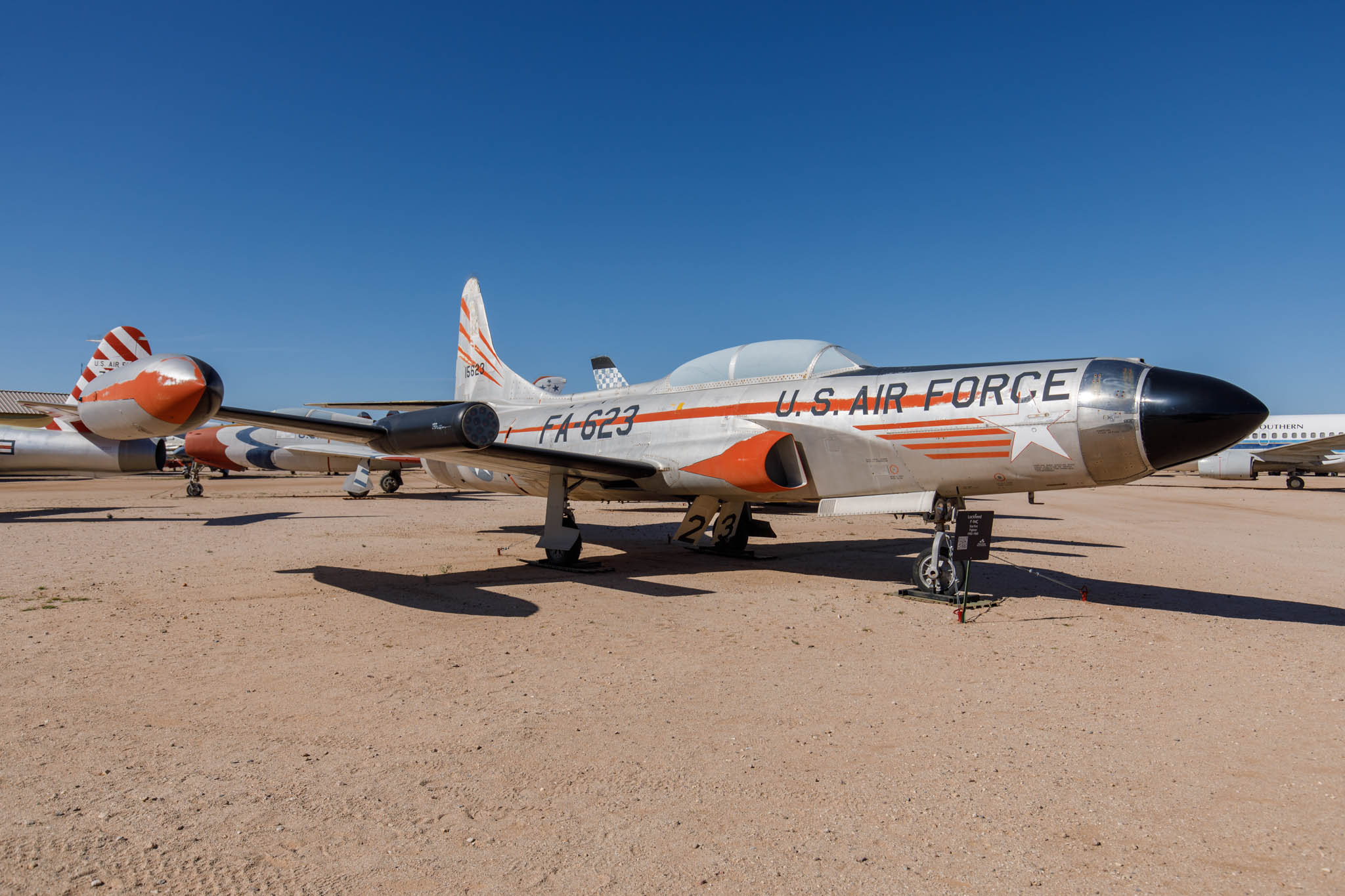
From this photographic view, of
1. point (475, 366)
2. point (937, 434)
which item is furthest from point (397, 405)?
point (937, 434)

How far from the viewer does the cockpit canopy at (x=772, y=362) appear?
10.4m

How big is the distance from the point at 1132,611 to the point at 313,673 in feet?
28.2

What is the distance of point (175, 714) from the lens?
4801 millimetres

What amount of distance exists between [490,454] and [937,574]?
5838 millimetres

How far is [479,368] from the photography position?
1617 cm

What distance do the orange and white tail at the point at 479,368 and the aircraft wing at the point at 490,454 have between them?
13.8 ft

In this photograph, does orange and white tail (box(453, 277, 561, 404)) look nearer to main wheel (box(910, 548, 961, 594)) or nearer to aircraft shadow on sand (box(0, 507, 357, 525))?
aircraft shadow on sand (box(0, 507, 357, 525))

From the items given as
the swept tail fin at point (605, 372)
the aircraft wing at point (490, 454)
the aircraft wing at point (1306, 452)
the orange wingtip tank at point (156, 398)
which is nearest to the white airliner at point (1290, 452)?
the aircraft wing at point (1306, 452)

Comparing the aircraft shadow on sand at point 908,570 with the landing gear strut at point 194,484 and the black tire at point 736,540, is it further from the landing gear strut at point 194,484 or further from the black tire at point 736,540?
the landing gear strut at point 194,484

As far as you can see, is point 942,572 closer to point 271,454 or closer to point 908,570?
point 908,570

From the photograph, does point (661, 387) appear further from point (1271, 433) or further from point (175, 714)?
point (1271, 433)

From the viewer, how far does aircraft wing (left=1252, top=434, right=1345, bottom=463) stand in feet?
118

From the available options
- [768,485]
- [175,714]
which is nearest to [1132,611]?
[768,485]

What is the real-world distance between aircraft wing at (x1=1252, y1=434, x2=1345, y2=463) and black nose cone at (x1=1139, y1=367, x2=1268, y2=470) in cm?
3761
